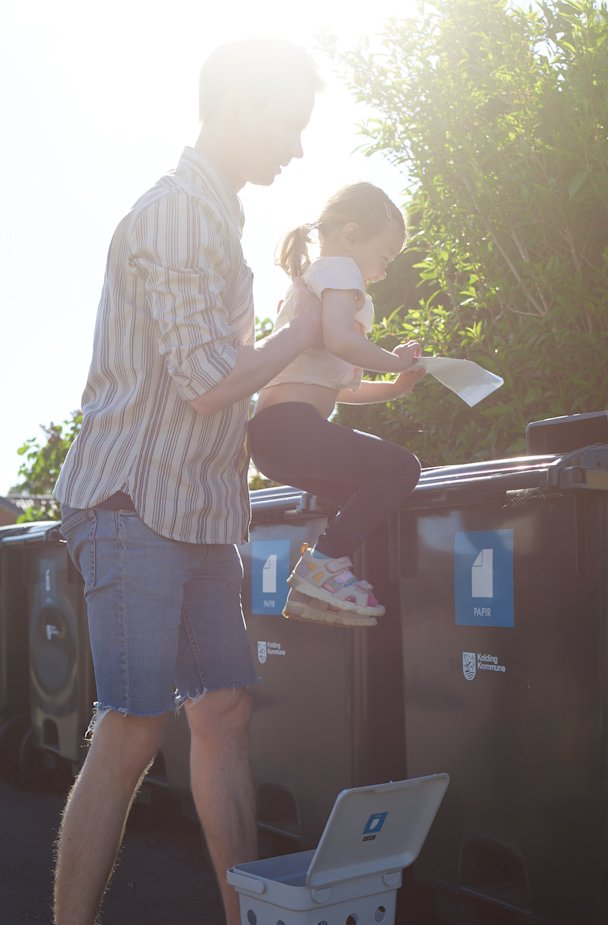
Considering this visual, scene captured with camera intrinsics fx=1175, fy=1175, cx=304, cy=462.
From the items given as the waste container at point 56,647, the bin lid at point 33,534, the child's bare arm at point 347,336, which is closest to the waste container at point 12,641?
the bin lid at point 33,534

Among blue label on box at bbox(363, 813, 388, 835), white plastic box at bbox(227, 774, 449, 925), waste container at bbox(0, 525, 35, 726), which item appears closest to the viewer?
white plastic box at bbox(227, 774, 449, 925)

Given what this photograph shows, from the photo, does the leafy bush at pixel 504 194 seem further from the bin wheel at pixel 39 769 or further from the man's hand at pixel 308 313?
the bin wheel at pixel 39 769

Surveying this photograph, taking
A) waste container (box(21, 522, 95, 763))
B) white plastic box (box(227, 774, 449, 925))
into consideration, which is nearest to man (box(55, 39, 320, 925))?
white plastic box (box(227, 774, 449, 925))

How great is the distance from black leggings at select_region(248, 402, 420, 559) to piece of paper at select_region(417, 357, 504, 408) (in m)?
0.22

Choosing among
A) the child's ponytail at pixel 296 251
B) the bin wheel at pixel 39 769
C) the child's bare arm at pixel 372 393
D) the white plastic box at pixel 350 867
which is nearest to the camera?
the white plastic box at pixel 350 867

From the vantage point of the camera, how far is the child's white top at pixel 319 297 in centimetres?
289

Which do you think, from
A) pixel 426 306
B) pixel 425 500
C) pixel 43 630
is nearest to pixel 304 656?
pixel 425 500

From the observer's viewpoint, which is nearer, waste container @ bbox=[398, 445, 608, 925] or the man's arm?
the man's arm

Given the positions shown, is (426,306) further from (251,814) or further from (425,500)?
(251,814)

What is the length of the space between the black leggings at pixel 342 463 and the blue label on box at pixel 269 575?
3.10 feet

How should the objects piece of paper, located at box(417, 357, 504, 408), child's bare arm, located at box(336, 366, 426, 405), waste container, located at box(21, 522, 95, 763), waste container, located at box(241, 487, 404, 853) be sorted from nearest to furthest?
1. piece of paper, located at box(417, 357, 504, 408)
2. child's bare arm, located at box(336, 366, 426, 405)
3. waste container, located at box(241, 487, 404, 853)
4. waste container, located at box(21, 522, 95, 763)

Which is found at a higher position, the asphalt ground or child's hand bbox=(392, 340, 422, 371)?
child's hand bbox=(392, 340, 422, 371)

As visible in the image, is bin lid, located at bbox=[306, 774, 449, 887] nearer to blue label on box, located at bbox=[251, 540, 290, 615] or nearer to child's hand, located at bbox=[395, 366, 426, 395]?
child's hand, located at bbox=[395, 366, 426, 395]

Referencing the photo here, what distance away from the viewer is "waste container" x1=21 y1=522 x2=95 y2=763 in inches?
216
